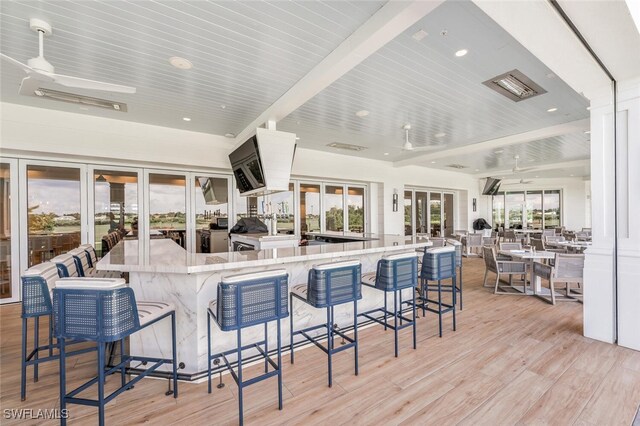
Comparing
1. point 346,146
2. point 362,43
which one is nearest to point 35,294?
point 362,43

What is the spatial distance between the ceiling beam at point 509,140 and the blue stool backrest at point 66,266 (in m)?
7.59

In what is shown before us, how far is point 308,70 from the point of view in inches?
127

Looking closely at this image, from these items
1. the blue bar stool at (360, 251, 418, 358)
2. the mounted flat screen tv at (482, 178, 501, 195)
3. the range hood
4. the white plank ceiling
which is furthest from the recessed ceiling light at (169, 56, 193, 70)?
the mounted flat screen tv at (482, 178, 501, 195)

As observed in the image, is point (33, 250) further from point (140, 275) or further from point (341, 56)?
point (341, 56)

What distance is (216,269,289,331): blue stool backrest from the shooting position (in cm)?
189

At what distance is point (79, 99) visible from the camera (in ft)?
13.0

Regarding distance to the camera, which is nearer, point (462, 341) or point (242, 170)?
point (462, 341)

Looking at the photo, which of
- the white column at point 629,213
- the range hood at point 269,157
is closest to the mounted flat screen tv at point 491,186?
→ the white column at point 629,213

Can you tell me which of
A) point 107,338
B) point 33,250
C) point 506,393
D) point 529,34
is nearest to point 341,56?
point 529,34

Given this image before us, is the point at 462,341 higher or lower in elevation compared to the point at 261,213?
lower

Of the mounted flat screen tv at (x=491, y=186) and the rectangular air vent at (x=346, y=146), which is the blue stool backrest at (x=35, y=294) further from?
the mounted flat screen tv at (x=491, y=186)

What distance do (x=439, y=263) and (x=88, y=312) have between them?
3152mm

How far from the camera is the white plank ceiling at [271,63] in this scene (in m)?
2.34

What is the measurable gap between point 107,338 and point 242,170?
3.68 m
